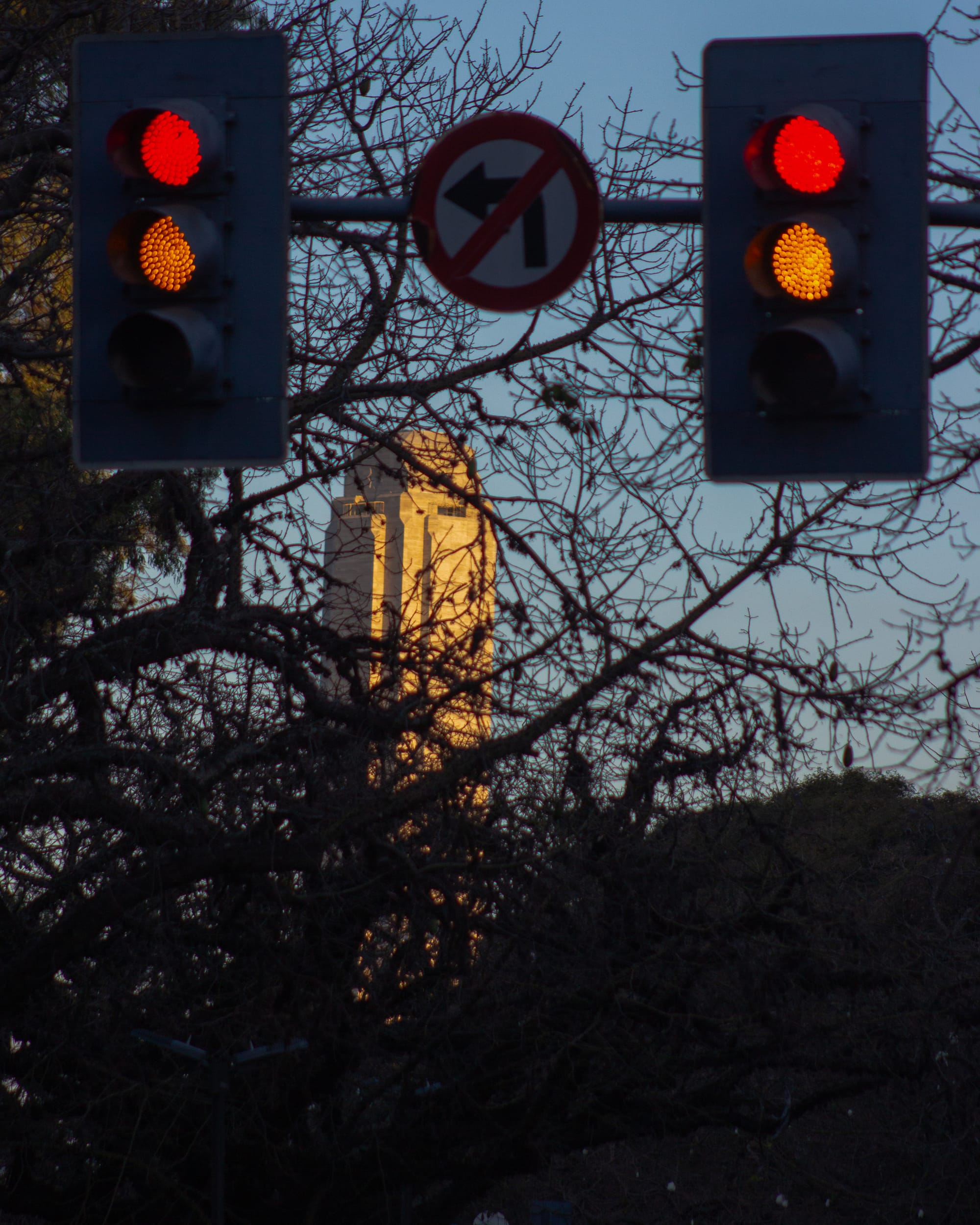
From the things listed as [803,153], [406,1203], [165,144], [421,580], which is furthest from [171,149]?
[406,1203]

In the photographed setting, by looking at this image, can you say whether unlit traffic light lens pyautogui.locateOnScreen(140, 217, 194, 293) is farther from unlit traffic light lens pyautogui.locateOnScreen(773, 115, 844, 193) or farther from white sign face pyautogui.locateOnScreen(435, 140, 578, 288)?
unlit traffic light lens pyautogui.locateOnScreen(773, 115, 844, 193)

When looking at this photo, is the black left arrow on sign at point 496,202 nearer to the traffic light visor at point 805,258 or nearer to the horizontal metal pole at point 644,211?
the horizontal metal pole at point 644,211

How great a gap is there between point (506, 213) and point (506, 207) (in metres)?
0.01

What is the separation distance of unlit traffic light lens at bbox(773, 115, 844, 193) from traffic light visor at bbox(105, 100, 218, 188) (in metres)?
1.19

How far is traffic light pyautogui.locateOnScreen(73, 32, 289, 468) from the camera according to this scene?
298 centimetres

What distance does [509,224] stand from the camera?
10.1 ft

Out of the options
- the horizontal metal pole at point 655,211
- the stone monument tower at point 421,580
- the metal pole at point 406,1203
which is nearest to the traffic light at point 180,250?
the horizontal metal pole at point 655,211

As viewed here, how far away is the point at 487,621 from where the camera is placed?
7.67 meters

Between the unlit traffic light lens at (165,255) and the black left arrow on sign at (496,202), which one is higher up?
the black left arrow on sign at (496,202)

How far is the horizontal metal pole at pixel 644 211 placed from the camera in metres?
3.12

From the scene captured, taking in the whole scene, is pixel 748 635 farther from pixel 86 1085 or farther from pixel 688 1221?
pixel 688 1221

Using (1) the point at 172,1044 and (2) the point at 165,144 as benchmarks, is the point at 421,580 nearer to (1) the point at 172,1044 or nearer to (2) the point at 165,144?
(1) the point at 172,1044

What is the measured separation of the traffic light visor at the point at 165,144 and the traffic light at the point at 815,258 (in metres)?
1.07

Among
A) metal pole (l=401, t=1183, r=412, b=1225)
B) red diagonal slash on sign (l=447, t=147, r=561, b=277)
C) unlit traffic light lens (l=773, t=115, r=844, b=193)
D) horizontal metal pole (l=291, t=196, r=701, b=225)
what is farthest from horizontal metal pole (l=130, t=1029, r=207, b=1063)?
unlit traffic light lens (l=773, t=115, r=844, b=193)
